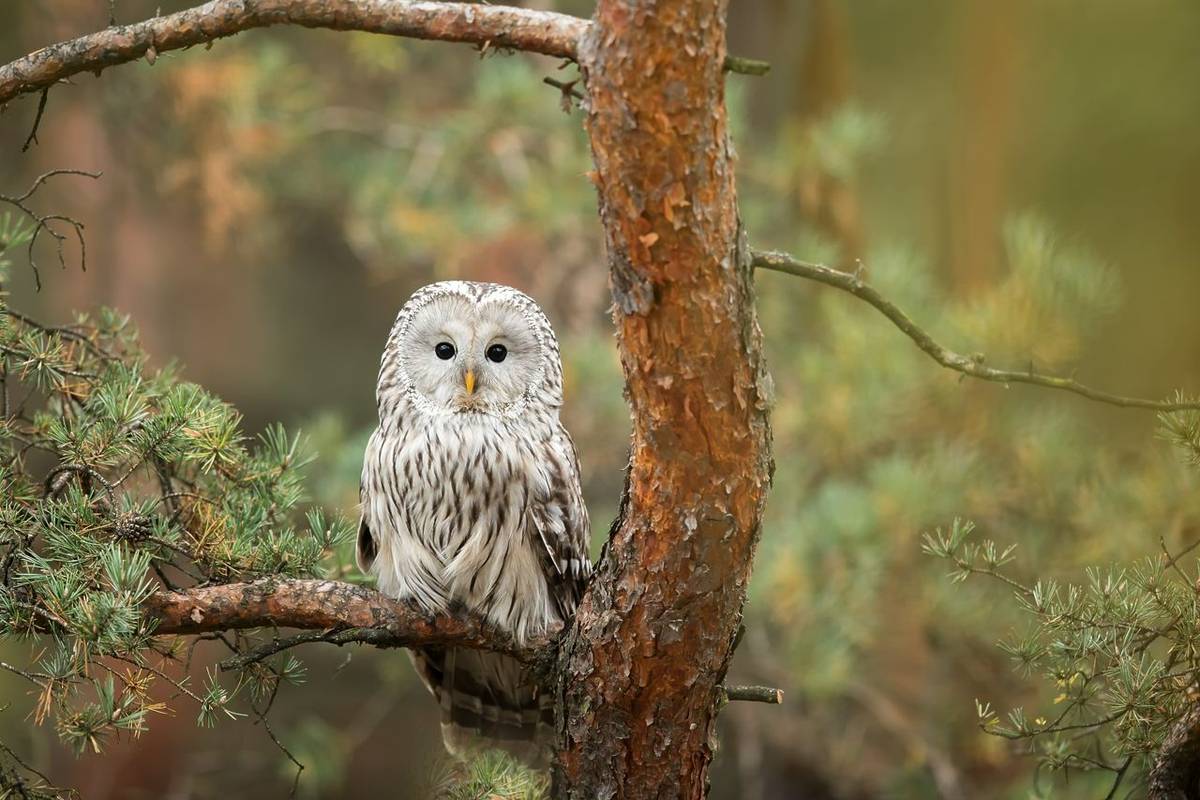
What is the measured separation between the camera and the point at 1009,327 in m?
3.47

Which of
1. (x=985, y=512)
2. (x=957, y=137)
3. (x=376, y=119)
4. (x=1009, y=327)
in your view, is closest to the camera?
(x=1009, y=327)

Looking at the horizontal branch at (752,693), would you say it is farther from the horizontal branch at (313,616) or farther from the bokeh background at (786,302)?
the bokeh background at (786,302)

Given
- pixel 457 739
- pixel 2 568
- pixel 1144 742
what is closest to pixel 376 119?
pixel 457 739

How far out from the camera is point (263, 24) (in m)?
2.03

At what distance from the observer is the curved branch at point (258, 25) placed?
6.56ft

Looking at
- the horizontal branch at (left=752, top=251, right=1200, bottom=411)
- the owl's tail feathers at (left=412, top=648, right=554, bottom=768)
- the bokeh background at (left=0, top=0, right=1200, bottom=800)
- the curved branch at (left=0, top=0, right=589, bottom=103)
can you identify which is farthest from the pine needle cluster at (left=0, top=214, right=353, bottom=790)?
the horizontal branch at (left=752, top=251, right=1200, bottom=411)

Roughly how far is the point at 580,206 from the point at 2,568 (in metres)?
2.86

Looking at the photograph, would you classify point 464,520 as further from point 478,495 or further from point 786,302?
point 786,302

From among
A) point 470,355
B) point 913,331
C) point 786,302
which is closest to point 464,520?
point 470,355

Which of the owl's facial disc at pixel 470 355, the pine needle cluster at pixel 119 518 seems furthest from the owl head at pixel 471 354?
the pine needle cluster at pixel 119 518

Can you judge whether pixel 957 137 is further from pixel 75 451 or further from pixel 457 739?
pixel 75 451

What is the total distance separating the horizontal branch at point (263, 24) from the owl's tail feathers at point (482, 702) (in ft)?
4.33

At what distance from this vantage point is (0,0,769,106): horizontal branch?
2.00m

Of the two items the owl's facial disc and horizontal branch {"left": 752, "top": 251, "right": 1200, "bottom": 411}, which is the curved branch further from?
the owl's facial disc
